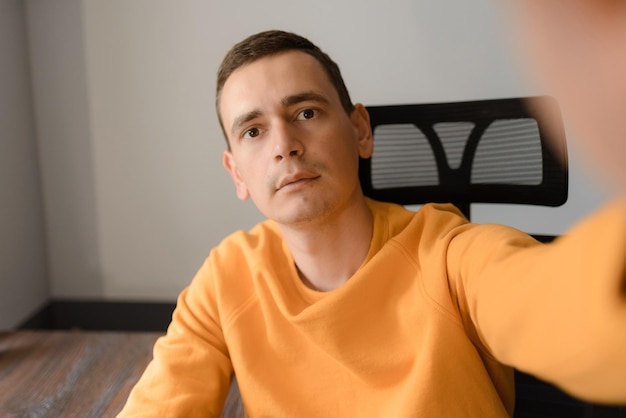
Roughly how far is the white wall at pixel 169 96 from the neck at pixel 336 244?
0.85m

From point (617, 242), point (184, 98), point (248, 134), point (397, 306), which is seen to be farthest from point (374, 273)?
point (184, 98)

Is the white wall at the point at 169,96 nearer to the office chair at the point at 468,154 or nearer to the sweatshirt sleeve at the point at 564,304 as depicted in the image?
the office chair at the point at 468,154

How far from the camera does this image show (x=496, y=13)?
1656mm

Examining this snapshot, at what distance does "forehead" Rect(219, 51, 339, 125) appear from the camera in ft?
3.20

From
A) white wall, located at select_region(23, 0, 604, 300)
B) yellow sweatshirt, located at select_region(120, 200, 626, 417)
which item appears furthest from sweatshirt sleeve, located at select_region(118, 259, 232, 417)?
white wall, located at select_region(23, 0, 604, 300)

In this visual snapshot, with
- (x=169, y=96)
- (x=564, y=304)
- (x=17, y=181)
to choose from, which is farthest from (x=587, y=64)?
(x=17, y=181)

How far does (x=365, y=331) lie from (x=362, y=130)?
0.37 m

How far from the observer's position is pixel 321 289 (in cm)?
103

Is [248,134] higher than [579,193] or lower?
higher

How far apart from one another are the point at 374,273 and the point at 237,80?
14.7 inches

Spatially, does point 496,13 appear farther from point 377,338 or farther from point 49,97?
point 49,97

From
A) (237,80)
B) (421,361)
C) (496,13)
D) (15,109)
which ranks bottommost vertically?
(421,361)

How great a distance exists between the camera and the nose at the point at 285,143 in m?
0.94

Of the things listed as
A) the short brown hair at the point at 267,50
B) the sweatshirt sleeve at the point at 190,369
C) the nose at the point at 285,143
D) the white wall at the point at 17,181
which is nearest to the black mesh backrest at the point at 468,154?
the short brown hair at the point at 267,50
